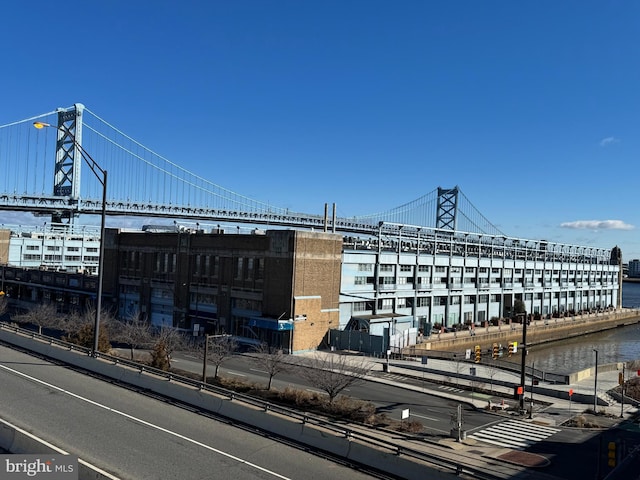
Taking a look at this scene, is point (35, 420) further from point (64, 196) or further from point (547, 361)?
point (64, 196)

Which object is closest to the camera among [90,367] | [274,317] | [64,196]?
[90,367]

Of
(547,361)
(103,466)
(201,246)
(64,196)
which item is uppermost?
(64,196)

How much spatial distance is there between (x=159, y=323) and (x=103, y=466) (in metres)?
43.3

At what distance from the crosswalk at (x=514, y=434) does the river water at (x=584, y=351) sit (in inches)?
1055

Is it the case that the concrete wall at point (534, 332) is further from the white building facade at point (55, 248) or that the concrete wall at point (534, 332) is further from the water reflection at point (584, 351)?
the white building facade at point (55, 248)

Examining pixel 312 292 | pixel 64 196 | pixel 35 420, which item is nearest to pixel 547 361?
pixel 312 292

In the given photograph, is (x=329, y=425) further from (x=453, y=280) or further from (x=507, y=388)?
(x=453, y=280)

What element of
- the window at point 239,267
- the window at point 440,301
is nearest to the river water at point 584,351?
the window at point 440,301

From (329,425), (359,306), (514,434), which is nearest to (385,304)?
(359,306)

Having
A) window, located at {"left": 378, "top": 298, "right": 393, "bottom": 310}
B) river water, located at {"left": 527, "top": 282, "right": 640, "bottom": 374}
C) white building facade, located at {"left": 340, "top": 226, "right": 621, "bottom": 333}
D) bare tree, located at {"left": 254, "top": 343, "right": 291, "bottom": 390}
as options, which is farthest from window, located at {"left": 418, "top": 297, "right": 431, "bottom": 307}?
bare tree, located at {"left": 254, "top": 343, "right": 291, "bottom": 390}

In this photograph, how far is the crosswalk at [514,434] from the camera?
76.6ft

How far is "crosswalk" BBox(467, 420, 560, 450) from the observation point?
2336 centimetres

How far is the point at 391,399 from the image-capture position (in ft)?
100

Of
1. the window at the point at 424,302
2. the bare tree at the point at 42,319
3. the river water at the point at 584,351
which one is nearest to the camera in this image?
the bare tree at the point at 42,319
